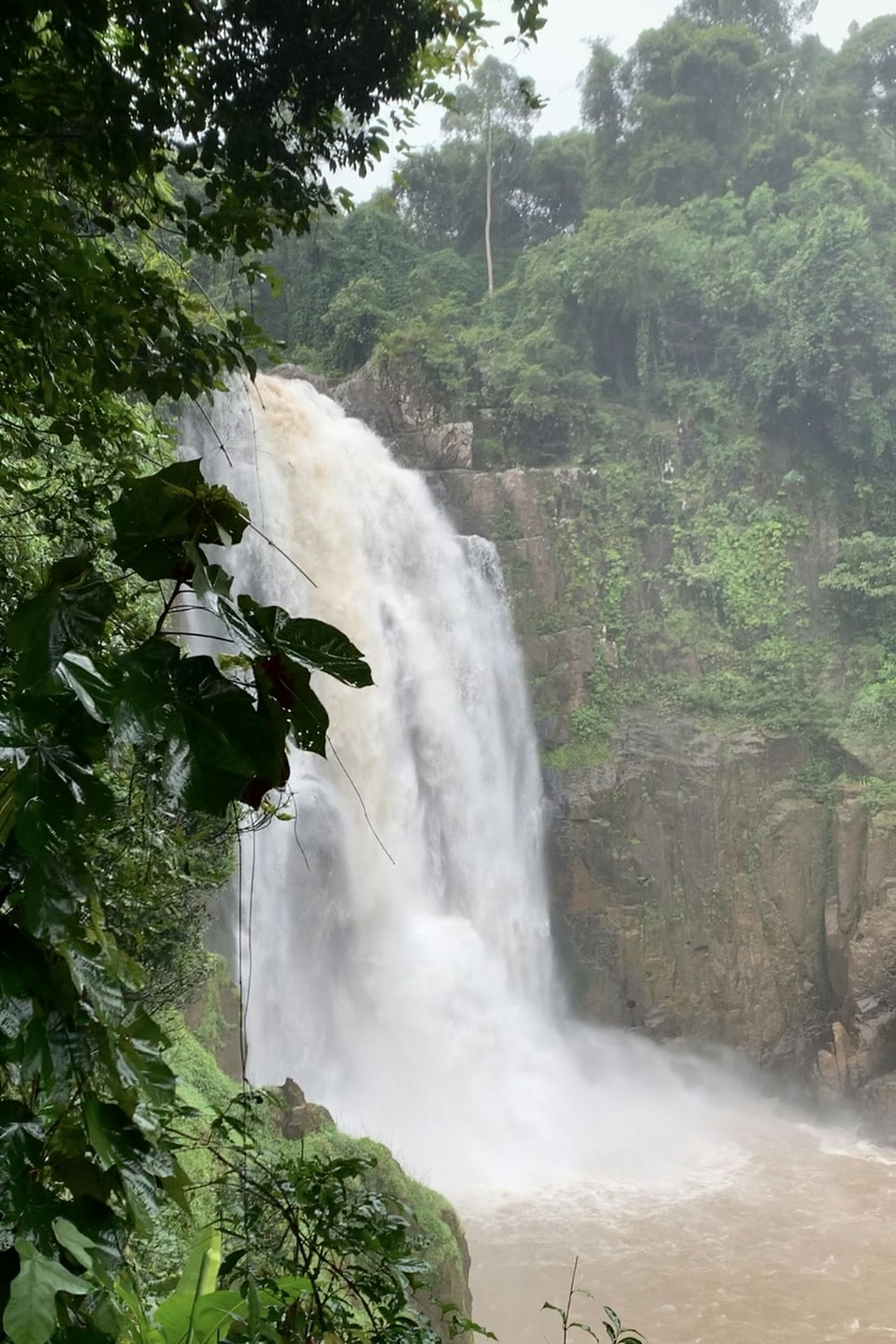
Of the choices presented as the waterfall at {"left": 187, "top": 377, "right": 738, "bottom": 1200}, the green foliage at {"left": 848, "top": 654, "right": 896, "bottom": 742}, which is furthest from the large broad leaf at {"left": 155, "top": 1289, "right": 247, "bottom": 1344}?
the green foliage at {"left": 848, "top": 654, "right": 896, "bottom": 742}

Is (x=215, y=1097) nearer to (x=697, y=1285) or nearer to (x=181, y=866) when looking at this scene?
(x=181, y=866)

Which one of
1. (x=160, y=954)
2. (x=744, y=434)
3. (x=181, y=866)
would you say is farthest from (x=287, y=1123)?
(x=744, y=434)

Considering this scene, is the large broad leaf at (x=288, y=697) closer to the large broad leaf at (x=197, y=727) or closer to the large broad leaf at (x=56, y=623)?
the large broad leaf at (x=197, y=727)

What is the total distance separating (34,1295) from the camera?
722 mm

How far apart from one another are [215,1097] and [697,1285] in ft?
16.6

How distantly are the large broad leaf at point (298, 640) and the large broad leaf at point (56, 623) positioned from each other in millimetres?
114

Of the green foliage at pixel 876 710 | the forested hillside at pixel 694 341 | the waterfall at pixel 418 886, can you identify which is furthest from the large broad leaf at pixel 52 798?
the green foliage at pixel 876 710

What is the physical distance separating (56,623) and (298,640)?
0.19 meters

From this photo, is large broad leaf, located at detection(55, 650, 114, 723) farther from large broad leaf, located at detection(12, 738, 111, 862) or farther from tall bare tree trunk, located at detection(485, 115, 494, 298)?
tall bare tree trunk, located at detection(485, 115, 494, 298)

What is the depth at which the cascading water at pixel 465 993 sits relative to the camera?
9328 millimetres

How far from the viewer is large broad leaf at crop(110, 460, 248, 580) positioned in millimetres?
862

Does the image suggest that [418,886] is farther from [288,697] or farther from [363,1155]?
[288,697]

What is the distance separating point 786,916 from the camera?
13.8 meters

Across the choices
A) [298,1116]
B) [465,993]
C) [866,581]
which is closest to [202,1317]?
[298,1116]
